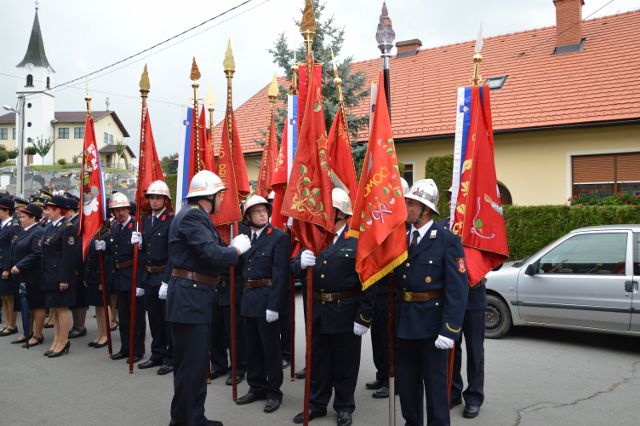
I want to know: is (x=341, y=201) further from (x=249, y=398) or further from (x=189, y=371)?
(x=249, y=398)

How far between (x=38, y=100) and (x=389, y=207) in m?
78.0

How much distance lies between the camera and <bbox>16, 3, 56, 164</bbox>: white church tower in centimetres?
7169

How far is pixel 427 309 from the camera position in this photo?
13.4 feet

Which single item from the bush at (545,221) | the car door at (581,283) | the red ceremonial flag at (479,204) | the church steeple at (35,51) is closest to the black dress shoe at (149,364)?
the red ceremonial flag at (479,204)

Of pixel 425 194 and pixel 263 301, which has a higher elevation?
pixel 425 194

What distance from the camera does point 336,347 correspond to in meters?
4.85

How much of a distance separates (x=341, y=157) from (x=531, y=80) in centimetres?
1319

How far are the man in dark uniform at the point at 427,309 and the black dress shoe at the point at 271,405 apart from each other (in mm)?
1486

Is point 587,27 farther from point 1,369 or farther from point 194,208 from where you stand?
point 1,369

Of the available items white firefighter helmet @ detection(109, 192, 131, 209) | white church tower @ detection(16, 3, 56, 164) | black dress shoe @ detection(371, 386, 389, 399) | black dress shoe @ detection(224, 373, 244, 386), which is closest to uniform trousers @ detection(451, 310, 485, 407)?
black dress shoe @ detection(371, 386, 389, 399)

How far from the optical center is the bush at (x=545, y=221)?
36.3 ft

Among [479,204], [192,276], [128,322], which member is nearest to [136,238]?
[128,322]

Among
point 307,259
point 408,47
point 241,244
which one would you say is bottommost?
point 307,259

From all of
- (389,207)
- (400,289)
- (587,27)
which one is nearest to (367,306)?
(400,289)
